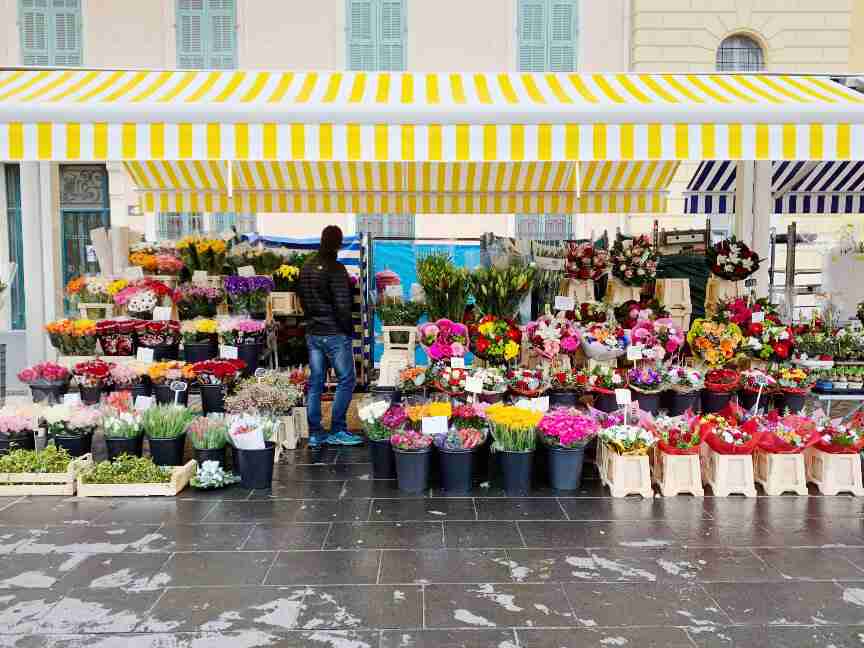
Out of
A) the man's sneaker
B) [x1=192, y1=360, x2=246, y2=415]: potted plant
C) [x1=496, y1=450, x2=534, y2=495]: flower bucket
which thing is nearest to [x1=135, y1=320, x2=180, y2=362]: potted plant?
[x1=192, y1=360, x2=246, y2=415]: potted plant

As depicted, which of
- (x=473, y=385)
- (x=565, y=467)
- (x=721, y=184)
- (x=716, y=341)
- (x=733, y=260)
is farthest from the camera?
(x=721, y=184)

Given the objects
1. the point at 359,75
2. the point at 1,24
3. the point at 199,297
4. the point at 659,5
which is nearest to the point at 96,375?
the point at 199,297

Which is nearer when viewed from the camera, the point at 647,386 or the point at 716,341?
the point at 647,386

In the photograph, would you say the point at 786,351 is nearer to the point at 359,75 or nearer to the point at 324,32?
the point at 359,75

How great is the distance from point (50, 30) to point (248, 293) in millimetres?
8627

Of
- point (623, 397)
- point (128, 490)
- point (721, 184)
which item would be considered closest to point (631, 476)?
point (623, 397)

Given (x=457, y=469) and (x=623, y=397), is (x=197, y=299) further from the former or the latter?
(x=623, y=397)

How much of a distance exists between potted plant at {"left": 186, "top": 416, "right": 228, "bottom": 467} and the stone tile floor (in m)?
0.34

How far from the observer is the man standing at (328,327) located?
5938 mm

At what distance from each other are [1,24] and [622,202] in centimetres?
1087

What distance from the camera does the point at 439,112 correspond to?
441 centimetres

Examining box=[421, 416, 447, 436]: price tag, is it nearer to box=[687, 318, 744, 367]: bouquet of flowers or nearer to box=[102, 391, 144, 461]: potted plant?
box=[102, 391, 144, 461]: potted plant

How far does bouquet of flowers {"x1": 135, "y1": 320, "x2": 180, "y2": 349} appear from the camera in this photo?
645cm

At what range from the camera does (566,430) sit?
488cm
